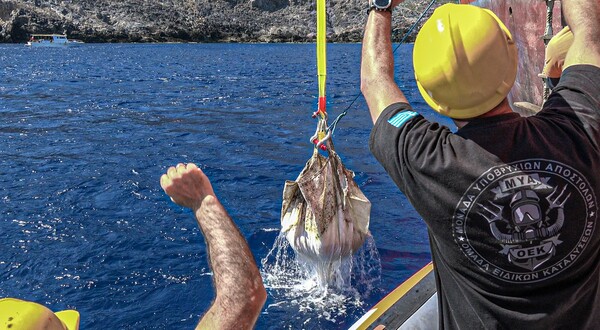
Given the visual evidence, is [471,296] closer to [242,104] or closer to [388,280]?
[388,280]

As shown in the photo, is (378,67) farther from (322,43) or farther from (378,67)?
(322,43)

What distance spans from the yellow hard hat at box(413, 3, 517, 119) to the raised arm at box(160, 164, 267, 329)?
80 centimetres

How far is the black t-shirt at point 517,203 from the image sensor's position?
4.45ft

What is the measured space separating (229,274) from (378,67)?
0.82 metres

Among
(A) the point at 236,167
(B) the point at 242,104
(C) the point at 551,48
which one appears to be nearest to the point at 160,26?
(B) the point at 242,104

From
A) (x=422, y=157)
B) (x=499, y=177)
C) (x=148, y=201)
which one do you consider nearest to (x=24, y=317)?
(x=422, y=157)

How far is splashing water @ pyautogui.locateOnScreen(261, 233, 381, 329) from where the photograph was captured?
494cm

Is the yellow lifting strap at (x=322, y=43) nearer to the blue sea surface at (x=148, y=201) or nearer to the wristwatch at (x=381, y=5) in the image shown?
the wristwatch at (x=381, y=5)

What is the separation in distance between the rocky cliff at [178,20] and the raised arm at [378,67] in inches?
3087

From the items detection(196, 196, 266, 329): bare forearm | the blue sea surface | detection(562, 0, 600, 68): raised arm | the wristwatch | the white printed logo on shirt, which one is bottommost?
the blue sea surface

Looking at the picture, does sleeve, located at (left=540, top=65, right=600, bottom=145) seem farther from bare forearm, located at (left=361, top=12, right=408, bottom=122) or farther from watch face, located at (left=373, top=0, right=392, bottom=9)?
watch face, located at (left=373, top=0, right=392, bottom=9)

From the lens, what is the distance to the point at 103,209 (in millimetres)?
7586

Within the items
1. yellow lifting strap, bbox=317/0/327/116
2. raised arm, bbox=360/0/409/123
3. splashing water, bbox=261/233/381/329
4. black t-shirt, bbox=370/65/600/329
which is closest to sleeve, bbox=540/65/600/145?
black t-shirt, bbox=370/65/600/329

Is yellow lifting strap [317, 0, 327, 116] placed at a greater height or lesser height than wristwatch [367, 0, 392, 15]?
lesser
